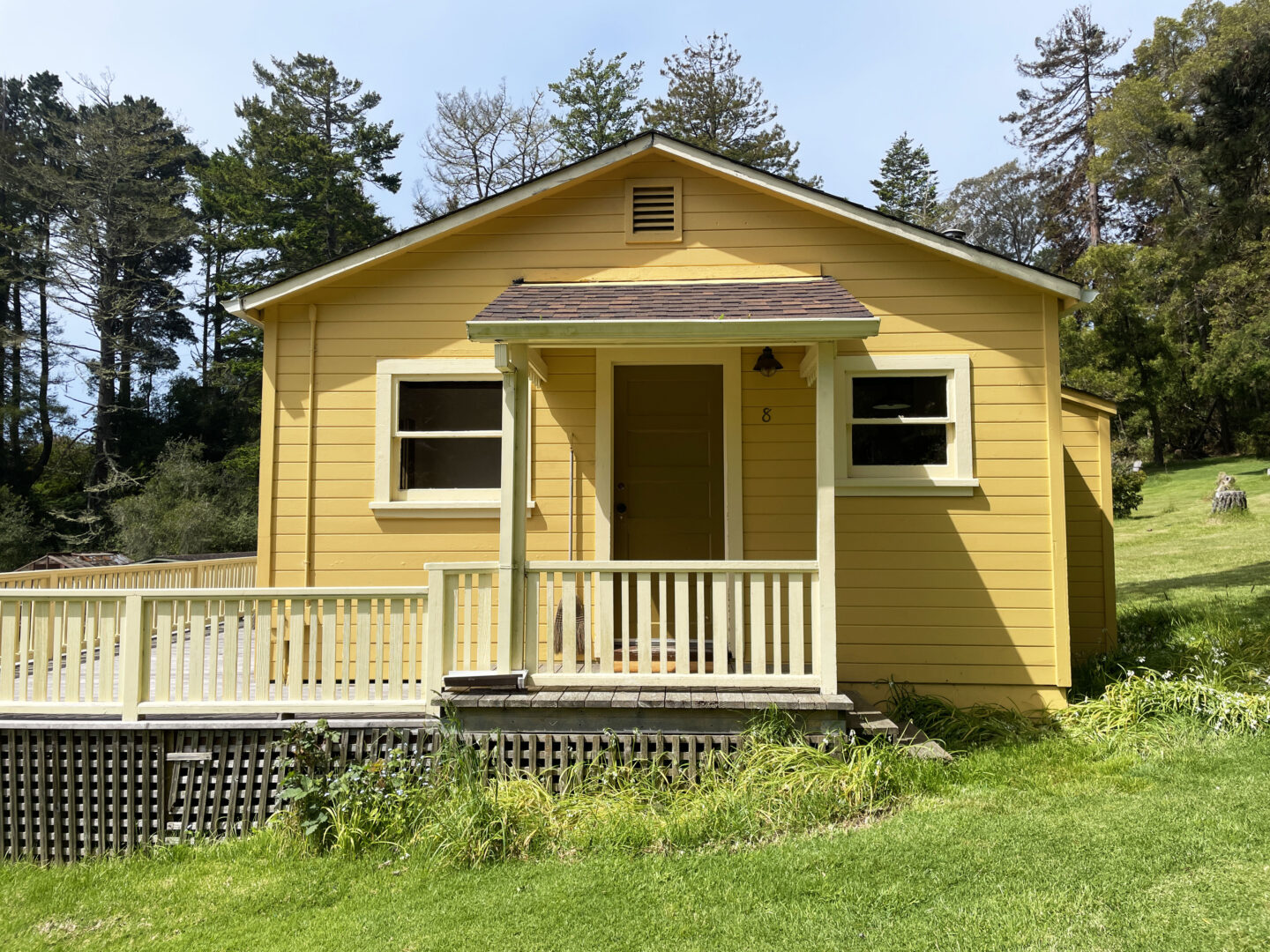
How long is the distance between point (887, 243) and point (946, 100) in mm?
8984

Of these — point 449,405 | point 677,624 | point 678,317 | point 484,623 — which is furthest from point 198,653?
point 678,317

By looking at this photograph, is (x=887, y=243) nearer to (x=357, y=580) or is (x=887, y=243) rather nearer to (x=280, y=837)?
(x=357, y=580)

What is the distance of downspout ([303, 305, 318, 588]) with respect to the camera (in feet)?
21.6

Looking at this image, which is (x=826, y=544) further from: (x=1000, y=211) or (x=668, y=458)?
(x=1000, y=211)

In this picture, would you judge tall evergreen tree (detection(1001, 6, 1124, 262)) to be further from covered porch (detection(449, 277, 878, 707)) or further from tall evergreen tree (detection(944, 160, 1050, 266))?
covered porch (detection(449, 277, 878, 707))

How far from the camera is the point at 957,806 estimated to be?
4.54 meters

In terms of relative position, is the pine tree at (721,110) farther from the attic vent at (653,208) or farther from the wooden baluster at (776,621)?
the wooden baluster at (776,621)

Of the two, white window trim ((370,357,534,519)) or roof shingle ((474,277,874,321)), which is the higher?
roof shingle ((474,277,874,321))

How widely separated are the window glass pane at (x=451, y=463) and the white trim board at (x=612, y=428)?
3.03 ft

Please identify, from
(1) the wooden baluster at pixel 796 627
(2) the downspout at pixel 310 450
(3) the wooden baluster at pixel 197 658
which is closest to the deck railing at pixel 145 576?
(2) the downspout at pixel 310 450

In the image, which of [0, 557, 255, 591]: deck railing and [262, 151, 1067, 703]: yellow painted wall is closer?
[262, 151, 1067, 703]: yellow painted wall

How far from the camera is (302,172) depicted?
28094 millimetres

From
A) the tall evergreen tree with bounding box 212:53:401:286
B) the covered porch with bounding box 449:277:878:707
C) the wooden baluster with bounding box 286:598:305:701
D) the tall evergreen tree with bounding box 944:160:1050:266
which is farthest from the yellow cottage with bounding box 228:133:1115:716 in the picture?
the tall evergreen tree with bounding box 944:160:1050:266

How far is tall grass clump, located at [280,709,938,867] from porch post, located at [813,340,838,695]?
435 mm
